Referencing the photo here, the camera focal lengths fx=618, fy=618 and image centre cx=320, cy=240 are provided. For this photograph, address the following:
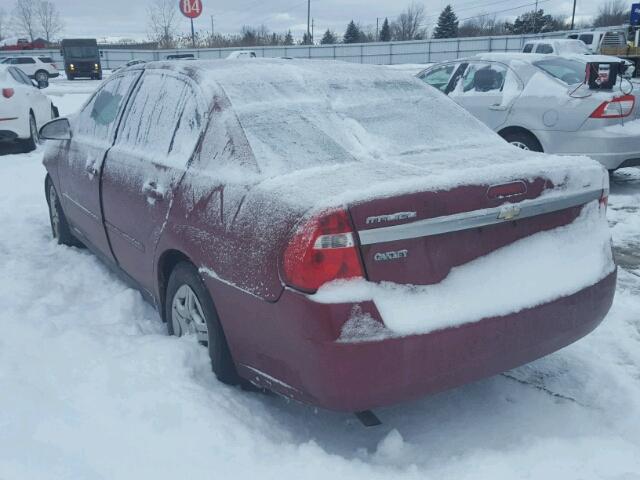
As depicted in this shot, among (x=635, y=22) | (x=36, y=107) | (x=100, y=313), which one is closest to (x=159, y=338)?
(x=100, y=313)

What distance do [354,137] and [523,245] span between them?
939 mm

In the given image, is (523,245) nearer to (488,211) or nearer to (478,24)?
(488,211)

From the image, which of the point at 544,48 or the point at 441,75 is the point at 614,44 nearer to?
the point at 544,48

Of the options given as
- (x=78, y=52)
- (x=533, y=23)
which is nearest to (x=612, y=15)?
(x=533, y=23)

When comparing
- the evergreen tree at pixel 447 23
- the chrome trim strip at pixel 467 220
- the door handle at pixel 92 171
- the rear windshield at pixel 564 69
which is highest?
the evergreen tree at pixel 447 23

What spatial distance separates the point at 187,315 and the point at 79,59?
3852cm

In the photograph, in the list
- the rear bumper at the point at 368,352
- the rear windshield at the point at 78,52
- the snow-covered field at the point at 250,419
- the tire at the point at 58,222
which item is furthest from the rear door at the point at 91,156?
the rear windshield at the point at 78,52

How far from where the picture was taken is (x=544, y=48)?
20.1 metres

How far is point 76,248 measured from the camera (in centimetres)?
523

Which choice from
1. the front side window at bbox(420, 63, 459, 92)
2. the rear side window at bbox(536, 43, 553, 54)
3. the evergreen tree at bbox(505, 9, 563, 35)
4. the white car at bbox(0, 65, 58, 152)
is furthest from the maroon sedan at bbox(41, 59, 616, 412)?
the evergreen tree at bbox(505, 9, 563, 35)

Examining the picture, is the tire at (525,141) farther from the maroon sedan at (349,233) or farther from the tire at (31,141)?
the tire at (31,141)

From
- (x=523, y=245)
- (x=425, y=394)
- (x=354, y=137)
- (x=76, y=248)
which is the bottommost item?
(x=76, y=248)

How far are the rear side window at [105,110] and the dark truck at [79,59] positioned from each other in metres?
36.1

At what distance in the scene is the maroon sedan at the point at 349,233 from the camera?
7.07ft
